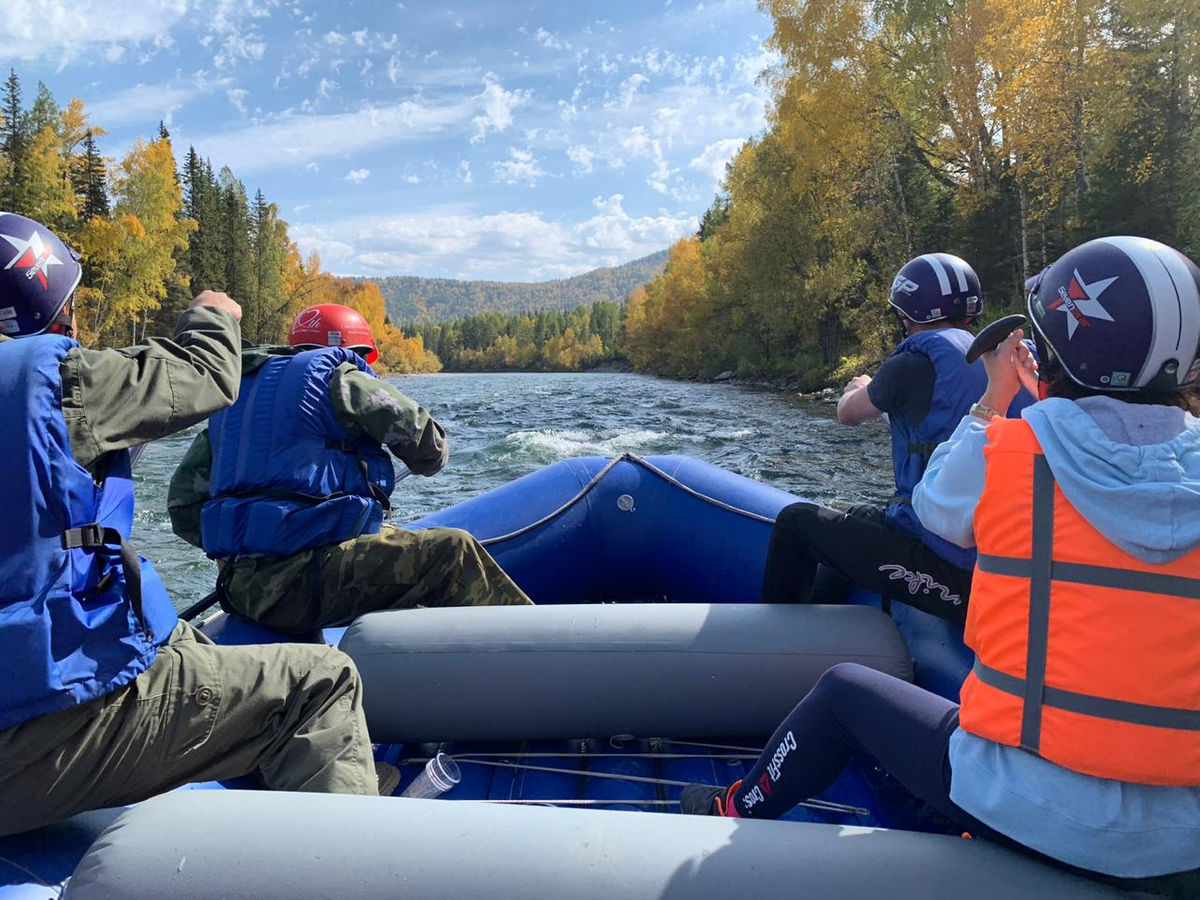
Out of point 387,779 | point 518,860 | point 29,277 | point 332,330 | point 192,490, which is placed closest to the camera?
point 518,860

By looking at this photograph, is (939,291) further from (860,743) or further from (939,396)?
(860,743)

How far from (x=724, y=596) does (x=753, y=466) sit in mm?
6901

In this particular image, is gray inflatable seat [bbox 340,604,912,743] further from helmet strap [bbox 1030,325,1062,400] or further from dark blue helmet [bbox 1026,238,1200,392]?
dark blue helmet [bbox 1026,238,1200,392]

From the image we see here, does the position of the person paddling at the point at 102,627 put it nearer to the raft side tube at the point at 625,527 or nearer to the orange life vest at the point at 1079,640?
the orange life vest at the point at 1079,640

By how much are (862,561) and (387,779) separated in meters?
1.70

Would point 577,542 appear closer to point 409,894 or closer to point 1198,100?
point 409,894

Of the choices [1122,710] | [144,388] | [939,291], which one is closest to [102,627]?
[144,388]

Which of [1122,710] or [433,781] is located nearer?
[1122,710]

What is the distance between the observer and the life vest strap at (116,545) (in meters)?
1.48

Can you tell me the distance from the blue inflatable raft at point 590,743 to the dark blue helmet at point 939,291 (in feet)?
3.70

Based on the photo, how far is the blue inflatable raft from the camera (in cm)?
139

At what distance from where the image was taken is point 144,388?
1.63 m

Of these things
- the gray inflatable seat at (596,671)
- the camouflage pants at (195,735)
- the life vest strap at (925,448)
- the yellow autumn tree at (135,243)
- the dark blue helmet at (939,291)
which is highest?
the yellow autumn tree at (135,243)

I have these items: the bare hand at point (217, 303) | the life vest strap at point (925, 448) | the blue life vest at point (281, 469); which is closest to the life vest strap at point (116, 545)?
the bare hand at point (217, 303)
